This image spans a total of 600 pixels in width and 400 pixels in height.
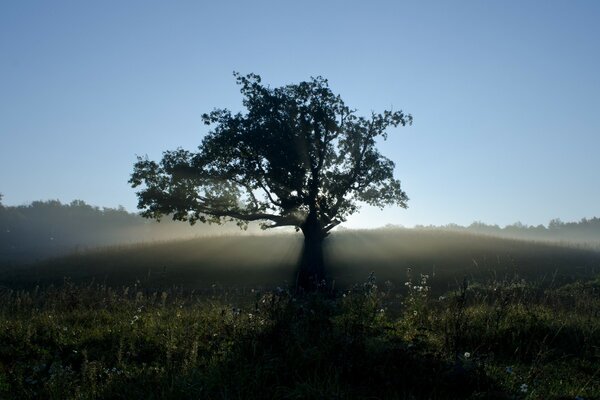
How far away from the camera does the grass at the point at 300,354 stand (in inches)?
223

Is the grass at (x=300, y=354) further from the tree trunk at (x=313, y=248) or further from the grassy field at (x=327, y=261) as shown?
the tree trunk at (x=313, y=248)

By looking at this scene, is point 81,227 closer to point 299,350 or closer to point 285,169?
point 285,169

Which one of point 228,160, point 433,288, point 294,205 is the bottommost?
point 433,288

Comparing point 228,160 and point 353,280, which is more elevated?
point 228,160

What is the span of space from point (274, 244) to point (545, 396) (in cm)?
3356

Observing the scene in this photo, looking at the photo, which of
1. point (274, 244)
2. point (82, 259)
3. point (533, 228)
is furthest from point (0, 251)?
point (533, 228)

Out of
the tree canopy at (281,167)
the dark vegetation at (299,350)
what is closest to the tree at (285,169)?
the tree canopy at (281,167)

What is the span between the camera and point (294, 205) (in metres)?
26.2

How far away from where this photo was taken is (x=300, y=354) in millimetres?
6434

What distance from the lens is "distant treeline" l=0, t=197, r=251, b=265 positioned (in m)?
112

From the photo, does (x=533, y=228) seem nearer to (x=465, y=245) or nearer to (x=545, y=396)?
(x=465, y=245)

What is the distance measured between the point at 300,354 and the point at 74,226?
447ft

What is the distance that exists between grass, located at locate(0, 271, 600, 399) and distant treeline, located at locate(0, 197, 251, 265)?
97467 mm

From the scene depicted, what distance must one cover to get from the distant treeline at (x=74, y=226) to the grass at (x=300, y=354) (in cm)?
9747
